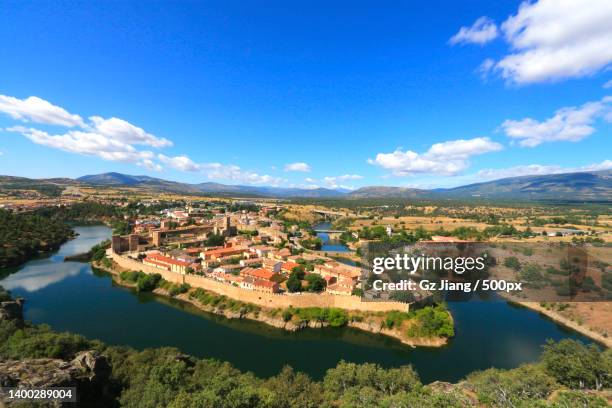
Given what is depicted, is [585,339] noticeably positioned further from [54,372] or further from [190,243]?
[190,243]

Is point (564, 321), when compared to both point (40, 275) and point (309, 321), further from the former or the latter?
point (40, 275)

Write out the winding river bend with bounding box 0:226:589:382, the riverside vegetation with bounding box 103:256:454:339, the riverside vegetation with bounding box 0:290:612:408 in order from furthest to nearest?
1. the riverside vegetation with bounding box 103:256:454:339
2. the winding river bend with bounding box 0:226:589:382
3. the riverside vegetation with bounding box 0:290:612:408

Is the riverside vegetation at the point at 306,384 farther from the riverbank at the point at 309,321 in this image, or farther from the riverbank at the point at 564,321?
the riverbank at the point at 564,321

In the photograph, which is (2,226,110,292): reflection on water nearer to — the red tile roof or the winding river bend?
the winding river bend

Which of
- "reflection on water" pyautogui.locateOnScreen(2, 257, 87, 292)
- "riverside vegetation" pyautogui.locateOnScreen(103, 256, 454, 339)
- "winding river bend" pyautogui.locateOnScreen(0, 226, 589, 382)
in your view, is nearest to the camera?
"winding river bend" pyautogui.locateOnScreen(0, 226, 589, 382)

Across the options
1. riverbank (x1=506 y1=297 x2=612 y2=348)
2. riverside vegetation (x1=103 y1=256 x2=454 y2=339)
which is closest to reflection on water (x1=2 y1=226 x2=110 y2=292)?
riverside vegetation (x1=103 y1=256 x2=454 y2=339)

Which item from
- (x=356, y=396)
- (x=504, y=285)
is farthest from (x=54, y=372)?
(x=504, y=285)

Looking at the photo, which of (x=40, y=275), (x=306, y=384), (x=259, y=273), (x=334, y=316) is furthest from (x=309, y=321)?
(x=40, y=275)

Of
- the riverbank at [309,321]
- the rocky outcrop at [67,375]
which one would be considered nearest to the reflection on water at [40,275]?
the riverbank at [309,321]
